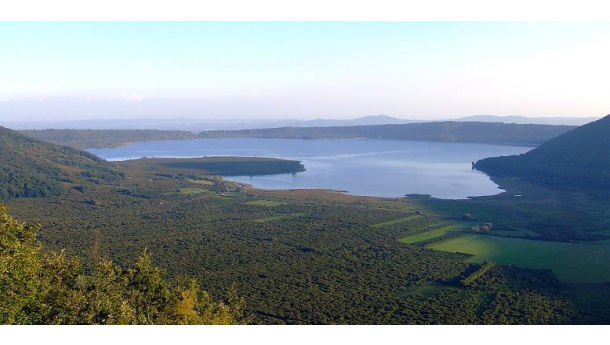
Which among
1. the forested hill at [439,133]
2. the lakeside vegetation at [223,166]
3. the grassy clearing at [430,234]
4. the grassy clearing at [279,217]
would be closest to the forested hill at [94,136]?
the forested hill at [439,133]

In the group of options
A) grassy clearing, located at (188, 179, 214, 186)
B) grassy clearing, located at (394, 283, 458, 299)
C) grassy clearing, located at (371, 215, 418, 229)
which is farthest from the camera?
grassy clearing, located at (188, 179, 214, 186)

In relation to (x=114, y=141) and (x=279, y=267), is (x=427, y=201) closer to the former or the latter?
(x=279, y=267)

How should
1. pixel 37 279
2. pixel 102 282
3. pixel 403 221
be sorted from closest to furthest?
pixel 37 279, pixel 102 282, pixel 403 221

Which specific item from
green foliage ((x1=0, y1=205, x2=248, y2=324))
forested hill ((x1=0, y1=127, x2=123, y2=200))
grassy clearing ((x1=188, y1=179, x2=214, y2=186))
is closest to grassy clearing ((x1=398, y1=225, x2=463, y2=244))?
green foliage ((x1=0, y1=205, x2=248, y2=324))

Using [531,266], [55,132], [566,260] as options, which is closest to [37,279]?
[531,266]

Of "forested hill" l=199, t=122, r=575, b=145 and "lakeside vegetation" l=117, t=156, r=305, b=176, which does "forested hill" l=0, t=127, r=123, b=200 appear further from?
"forested hill" l=199, t=122, r=575, b=145

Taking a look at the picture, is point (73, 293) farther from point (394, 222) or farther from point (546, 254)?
point (394, 222)
